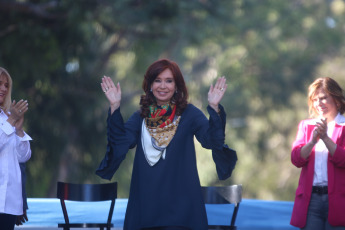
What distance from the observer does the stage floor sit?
6348mm

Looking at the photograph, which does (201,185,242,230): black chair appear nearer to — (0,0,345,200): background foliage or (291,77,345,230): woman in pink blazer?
(291,77,345,230): woman in pink blazer

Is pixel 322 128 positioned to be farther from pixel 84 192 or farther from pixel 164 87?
pixel 84 192

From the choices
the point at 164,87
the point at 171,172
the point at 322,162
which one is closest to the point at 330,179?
the point at 322,162

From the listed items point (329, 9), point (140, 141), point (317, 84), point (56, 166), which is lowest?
point (56, 166)

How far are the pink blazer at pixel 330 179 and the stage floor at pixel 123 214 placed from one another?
54.7 inches

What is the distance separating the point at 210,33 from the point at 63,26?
272 inches

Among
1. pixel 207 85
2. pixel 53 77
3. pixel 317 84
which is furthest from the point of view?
pixel 207 85

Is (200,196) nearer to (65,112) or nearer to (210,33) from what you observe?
(65,112)

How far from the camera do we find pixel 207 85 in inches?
857

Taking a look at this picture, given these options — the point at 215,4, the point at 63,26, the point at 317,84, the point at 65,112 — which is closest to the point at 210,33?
the point at 215,4

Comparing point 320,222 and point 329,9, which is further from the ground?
point 329,9

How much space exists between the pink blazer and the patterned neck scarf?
3.61 ft

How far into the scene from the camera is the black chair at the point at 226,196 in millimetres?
5781

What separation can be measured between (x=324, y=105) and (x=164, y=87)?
1.34m
